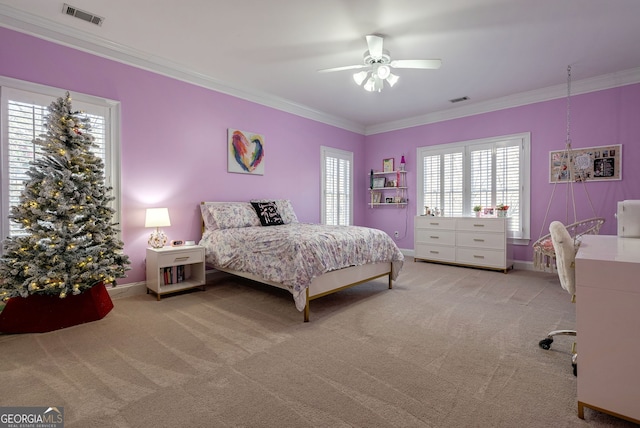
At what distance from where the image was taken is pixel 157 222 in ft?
11.7

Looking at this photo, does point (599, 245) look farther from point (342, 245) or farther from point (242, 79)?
point (242, 79)

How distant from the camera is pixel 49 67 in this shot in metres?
3.10

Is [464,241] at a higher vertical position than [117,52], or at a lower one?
lower

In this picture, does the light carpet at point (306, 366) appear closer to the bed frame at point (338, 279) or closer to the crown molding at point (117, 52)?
the bed frame at point (338, 279)

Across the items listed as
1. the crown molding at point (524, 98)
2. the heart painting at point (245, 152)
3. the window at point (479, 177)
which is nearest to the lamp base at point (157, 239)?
the heart painting at point (245, 152)

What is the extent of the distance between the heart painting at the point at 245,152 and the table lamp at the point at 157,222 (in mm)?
1330

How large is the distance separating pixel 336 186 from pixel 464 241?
2.66m

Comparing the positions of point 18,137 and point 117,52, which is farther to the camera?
point 117,52

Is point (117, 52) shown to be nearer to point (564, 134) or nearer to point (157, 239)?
Result: point (157, 239)

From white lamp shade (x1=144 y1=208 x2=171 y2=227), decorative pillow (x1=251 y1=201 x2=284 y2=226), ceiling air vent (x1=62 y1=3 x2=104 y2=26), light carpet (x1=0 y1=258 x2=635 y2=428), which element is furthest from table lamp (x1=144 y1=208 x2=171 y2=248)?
ceiling air vent (x1=62 y1=3 x2=104 y2=26)

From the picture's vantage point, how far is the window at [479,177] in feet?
16.6

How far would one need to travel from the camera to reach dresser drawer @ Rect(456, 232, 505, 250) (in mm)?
4820

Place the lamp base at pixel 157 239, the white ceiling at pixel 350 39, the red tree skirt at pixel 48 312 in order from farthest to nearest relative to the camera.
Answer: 1. the lamp base at pixel 157 239
2. the white ceiling at pixel 350 39
3. the red tree skirt at pixel 48 312

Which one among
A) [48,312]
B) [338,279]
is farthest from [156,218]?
[338,279]
